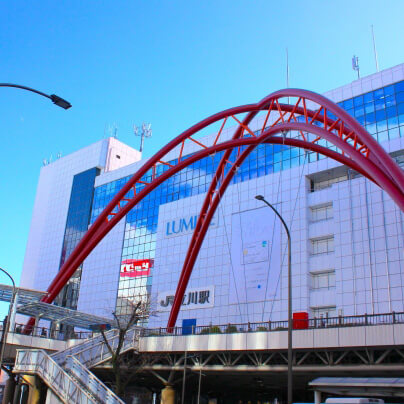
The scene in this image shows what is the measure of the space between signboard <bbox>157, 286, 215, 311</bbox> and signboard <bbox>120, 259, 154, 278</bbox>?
7.07m

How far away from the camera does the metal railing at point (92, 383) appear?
3669cm

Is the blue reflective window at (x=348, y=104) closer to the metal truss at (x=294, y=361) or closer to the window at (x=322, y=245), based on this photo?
the window at (x=322, y=245)

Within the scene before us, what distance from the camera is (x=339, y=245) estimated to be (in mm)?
56688

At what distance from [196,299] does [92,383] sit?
3250cm

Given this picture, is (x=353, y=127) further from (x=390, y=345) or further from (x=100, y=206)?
(x=100, y=206)

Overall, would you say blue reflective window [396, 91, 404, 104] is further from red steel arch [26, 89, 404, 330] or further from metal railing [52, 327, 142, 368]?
metal railing [52, 327, 142, 368]

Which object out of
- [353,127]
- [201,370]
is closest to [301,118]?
[353,127]

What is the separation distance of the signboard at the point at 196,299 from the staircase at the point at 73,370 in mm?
22935

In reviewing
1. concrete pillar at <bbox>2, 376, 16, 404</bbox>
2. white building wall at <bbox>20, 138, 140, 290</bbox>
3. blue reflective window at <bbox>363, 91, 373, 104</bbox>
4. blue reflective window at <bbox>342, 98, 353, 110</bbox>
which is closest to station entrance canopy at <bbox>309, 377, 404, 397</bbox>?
blue reflective window at <bbox>363, 91, 373, 104</bbox>

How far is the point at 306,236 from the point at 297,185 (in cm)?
662

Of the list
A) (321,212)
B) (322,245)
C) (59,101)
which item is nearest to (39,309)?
(322,245)

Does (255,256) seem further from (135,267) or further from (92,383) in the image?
(92,383)

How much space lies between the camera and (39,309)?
54688mm

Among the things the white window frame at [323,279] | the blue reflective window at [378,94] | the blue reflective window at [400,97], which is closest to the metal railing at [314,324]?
the white window frame at [323,279]
